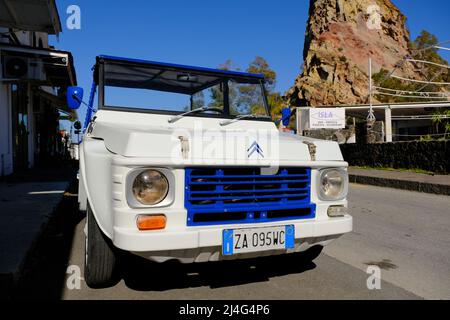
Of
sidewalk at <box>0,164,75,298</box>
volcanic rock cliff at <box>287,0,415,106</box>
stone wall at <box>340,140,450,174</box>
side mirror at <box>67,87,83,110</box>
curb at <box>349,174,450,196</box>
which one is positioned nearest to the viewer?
sidewalk at <box>0,164,75,298</box>

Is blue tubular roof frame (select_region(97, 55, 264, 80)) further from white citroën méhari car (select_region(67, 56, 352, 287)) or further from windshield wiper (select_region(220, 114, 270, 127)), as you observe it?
white citroën méhari car (select_region(67, 56, 352, 287))

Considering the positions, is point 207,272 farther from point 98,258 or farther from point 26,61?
point 26,61

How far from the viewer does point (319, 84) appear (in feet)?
193

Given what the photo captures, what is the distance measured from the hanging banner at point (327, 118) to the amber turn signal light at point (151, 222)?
2372 cm

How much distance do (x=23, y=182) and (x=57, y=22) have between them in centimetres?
416

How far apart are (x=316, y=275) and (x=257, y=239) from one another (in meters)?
0.98

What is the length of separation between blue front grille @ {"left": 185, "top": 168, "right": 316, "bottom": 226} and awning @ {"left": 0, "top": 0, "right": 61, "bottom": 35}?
7692mm

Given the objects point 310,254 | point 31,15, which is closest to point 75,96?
point 310,254

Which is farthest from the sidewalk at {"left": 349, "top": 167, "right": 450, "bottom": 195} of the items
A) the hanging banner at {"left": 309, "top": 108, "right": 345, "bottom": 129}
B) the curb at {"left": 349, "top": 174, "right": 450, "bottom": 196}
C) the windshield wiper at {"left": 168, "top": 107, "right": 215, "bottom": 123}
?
the hanging banner at {"left": 309, "top": 108, "right": 345, "bottom": 129}

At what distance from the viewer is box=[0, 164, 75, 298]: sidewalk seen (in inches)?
131

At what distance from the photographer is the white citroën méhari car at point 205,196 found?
8.96ft

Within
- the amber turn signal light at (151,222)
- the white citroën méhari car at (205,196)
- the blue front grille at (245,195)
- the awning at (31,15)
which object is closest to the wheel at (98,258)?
the white citroën méhari car at (205,196)

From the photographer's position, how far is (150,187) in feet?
9.06
